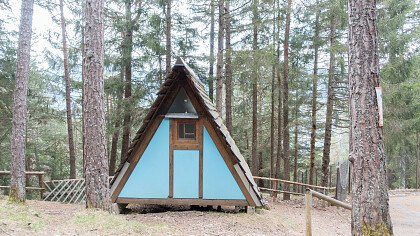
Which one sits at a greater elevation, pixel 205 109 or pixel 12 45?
pixel 12 45

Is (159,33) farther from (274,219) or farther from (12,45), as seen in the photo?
(274,219)

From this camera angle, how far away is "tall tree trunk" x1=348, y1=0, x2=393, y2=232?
147 inches

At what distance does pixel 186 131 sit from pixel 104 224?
12.0 ft

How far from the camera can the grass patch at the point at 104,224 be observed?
514 cm

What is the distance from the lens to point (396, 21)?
13.8m

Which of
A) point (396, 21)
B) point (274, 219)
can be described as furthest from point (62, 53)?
point (396, 21)

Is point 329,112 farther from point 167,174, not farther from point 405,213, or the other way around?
point 167,174

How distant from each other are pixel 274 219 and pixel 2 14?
12.7 metres

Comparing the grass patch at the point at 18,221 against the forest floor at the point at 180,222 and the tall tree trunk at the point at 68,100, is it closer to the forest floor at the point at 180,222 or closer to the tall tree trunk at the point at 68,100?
the forest floor at the point at 180,222

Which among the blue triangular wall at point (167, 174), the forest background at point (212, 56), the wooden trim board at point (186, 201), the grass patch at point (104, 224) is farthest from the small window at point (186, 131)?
the forest background at point (212, 56)

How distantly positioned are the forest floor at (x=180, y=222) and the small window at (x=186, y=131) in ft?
6.05

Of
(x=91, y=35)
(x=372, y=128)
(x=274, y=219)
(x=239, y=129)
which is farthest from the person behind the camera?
(x=239, y=129)

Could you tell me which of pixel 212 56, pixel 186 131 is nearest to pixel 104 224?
pixel 186 131

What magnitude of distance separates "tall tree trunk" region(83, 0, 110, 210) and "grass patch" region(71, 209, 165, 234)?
0.50 m
